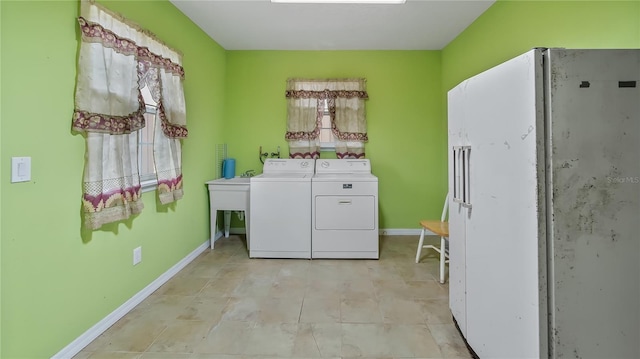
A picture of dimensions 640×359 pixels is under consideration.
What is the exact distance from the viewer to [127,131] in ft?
6.42

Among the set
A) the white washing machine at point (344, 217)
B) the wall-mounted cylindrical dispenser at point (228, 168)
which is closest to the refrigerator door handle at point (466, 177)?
the white washing machine at point (344, 217)

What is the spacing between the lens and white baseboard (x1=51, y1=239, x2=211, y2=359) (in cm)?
163

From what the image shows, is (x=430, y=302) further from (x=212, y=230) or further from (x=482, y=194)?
(x=212, y=230)

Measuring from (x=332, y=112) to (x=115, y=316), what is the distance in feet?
9.95

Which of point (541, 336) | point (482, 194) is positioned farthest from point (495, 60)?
point (541, 336)

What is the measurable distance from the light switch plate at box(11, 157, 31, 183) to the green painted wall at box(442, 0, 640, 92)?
3.06 meters

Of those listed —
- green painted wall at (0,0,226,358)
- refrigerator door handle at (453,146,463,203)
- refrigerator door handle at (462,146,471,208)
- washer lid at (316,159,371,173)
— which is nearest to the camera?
green painted wall at (0,0,226,358)

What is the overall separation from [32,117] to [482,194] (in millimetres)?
2166

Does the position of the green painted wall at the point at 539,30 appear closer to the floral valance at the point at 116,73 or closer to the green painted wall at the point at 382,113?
the green painted wall at the point at 382,113

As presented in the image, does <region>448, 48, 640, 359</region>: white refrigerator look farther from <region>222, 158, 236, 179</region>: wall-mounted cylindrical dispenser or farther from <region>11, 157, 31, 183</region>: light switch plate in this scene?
<region>222, 158, 236, 179</region>: wall-mounted cylindrical dispenser

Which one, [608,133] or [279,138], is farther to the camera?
[279,138]

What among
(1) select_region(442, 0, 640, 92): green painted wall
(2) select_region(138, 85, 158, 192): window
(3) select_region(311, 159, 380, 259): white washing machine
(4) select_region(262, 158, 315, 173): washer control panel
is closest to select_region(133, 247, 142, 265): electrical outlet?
(2) select_region(138, 85, 158, 192): window

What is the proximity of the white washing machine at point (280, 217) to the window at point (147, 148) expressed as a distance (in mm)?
964

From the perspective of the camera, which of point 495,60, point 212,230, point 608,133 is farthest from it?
point 212,230
